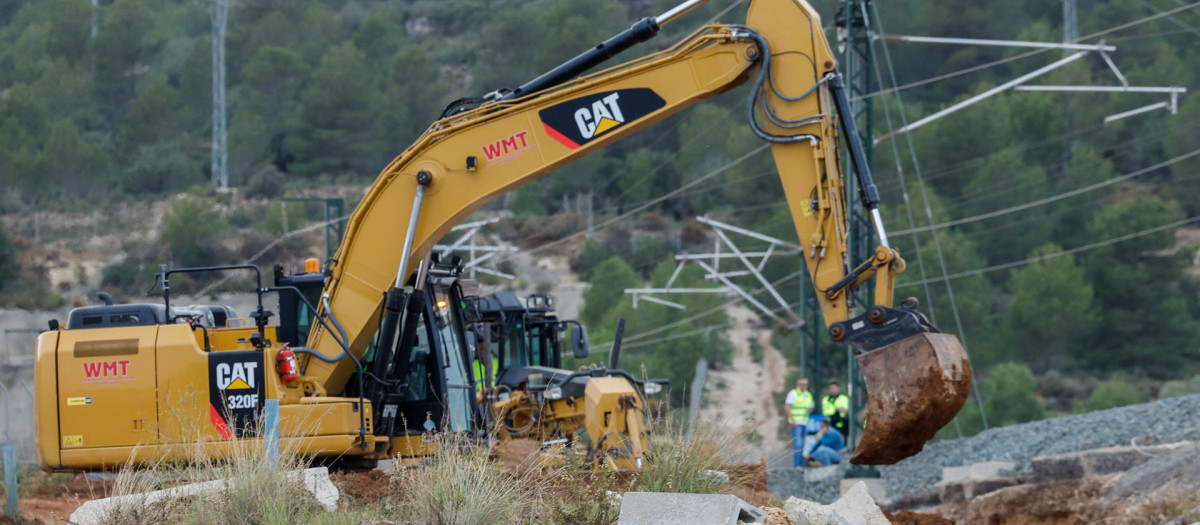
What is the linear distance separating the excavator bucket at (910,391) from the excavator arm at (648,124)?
0.04 feet

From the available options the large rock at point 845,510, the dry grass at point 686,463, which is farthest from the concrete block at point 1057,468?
the dry grass at point 686,463

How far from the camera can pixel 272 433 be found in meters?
9.50

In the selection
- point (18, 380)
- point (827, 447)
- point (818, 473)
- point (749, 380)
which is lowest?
point (749, 380)

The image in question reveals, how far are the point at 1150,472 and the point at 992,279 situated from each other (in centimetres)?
4659

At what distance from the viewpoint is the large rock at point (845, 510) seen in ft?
32.6

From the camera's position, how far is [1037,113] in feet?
208

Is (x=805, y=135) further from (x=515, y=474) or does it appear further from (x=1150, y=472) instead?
(x=1150, y=472)

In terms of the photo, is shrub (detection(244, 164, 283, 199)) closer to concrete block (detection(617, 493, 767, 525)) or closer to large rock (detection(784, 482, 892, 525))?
large rock (detection(784, 482, 892, 525))

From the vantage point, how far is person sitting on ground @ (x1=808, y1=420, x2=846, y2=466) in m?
22.3

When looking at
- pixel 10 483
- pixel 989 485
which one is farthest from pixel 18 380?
pixel 989 485

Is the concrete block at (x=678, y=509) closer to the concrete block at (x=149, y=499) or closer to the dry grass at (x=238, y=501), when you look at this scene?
the dry grass at (x=238, y=501)

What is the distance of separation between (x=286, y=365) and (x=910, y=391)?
5.42 metres

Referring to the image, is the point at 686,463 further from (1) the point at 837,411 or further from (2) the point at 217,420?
(1) the point at 837,411

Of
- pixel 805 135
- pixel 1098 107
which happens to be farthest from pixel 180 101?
pixel 805 135
